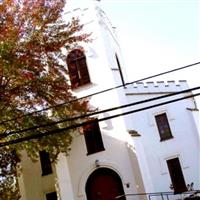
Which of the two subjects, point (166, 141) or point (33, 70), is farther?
point (166, 141)

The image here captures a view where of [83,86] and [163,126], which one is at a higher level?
[83,86]

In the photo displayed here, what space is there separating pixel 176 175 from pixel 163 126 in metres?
3.08

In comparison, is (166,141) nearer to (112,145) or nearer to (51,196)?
(112,145)

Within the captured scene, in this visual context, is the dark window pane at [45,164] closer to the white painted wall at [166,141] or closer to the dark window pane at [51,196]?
the dark window pane at [51,196]

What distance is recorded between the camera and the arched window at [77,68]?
20484mm

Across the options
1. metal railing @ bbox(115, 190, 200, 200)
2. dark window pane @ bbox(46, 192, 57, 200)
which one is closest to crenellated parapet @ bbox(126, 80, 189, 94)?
metal railing @ bbox(115, 190, 200, 200)

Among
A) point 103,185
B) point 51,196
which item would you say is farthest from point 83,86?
point 51,196

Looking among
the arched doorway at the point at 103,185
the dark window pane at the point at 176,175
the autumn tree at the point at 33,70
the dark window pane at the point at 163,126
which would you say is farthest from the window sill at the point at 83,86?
the dark window pane at the point at 176,175

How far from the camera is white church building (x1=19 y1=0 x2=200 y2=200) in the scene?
712 inches

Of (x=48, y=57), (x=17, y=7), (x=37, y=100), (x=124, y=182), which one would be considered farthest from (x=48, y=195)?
(x=17, y=7)

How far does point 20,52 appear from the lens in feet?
49.7

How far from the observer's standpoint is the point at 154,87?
22141 millimetres

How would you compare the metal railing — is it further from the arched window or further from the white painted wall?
the arched window

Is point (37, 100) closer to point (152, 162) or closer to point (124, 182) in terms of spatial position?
point (124, 182)
